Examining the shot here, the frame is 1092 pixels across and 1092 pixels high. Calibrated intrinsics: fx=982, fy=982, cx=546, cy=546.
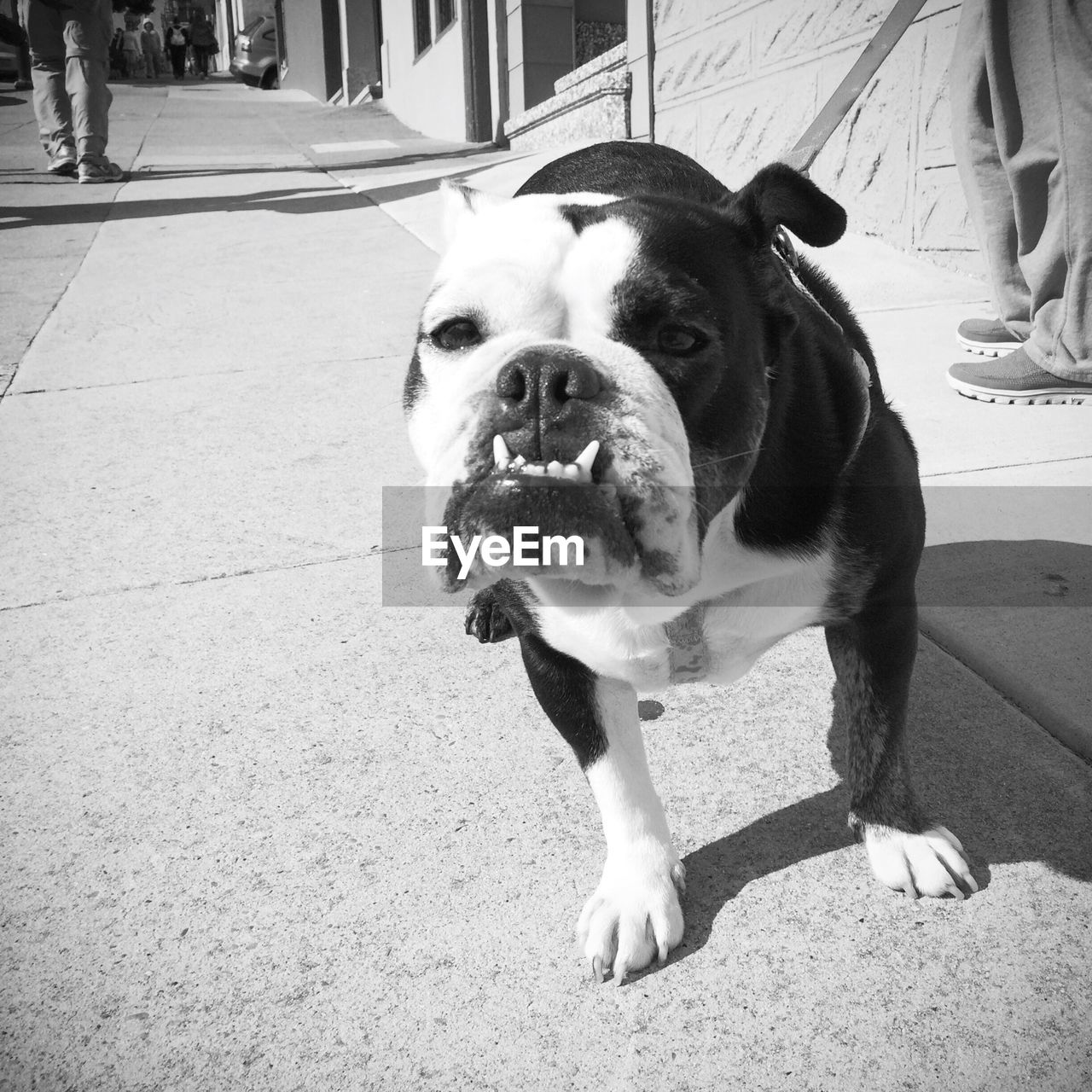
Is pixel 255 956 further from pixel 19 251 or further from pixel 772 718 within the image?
pixel 19 251

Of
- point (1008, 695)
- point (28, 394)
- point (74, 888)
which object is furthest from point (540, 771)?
point (28, 394)

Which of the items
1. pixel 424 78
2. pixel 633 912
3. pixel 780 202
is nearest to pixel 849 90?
pixel 780 202

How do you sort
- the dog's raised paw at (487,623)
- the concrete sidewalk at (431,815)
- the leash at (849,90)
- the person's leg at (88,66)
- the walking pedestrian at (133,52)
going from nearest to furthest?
1. the concrete sidewalk at (431,815)
2. the leash at (849,90)
3. the dog's raised paw at (487,623)
4. the person's leg at (88,66)
5. the walking pedestrian at (133,52)

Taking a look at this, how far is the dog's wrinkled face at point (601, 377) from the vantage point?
1491 millimetres

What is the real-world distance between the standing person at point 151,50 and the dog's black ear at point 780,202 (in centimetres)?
4554

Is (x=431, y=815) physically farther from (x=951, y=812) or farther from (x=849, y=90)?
(x=849, y=90)

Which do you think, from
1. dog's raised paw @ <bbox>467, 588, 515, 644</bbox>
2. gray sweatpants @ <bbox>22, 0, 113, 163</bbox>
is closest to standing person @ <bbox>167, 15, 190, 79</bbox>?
gray sweatpants @ <bbox>22, 0, 113, 163</bbox>

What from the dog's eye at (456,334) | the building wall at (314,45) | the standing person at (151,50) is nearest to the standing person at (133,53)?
the standing person at (151,50)

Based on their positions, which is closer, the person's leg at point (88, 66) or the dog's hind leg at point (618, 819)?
the dog's hind leg at point (618, 819)

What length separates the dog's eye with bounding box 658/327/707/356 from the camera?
167 cm

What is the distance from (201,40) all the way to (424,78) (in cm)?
3164

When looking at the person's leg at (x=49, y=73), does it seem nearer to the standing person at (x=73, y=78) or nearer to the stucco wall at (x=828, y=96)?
the standing person at (x=73, y=78)

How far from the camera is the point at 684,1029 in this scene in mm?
1643

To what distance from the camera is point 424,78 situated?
16.5 meters
